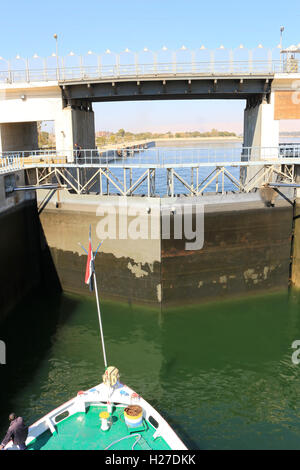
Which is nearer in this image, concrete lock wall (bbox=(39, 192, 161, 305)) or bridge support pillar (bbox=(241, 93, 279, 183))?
concrete lock wall (bbox=(39, 192, 161, 305))

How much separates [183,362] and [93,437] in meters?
8.71

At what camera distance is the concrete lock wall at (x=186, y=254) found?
28188mm

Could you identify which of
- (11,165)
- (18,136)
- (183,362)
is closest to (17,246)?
(11,165)

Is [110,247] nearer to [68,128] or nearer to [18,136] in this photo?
[68,128]

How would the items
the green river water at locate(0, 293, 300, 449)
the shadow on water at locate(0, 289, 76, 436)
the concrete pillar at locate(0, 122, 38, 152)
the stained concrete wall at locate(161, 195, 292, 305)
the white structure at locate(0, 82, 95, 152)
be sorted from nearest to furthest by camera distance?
the green river water at locate(0, 293, 300, 449)
the shadow on water at locate(0, 289, 76, 436)
the stained concrete wall at locate(161, 195, 292, 305)
the white structure at locate(0, 82, 95, 152)
the concrete pillar at locate(0, 122, 38, 152)

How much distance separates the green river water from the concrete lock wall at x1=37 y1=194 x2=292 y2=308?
1201 mm

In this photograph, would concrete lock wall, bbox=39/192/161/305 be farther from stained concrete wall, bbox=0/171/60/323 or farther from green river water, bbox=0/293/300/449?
green river water, bbox=0/293/300/449

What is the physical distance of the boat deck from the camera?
44.5ft

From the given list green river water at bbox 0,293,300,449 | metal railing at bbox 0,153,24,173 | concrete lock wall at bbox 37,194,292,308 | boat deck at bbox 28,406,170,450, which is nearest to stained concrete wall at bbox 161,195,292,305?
concrete lock wall at bbox 37,194,292,308

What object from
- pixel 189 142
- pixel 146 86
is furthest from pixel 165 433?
pixel 189 142

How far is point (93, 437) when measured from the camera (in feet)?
46.0

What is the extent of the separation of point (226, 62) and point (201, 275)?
16634 millimetres

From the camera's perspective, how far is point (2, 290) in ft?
88.5
